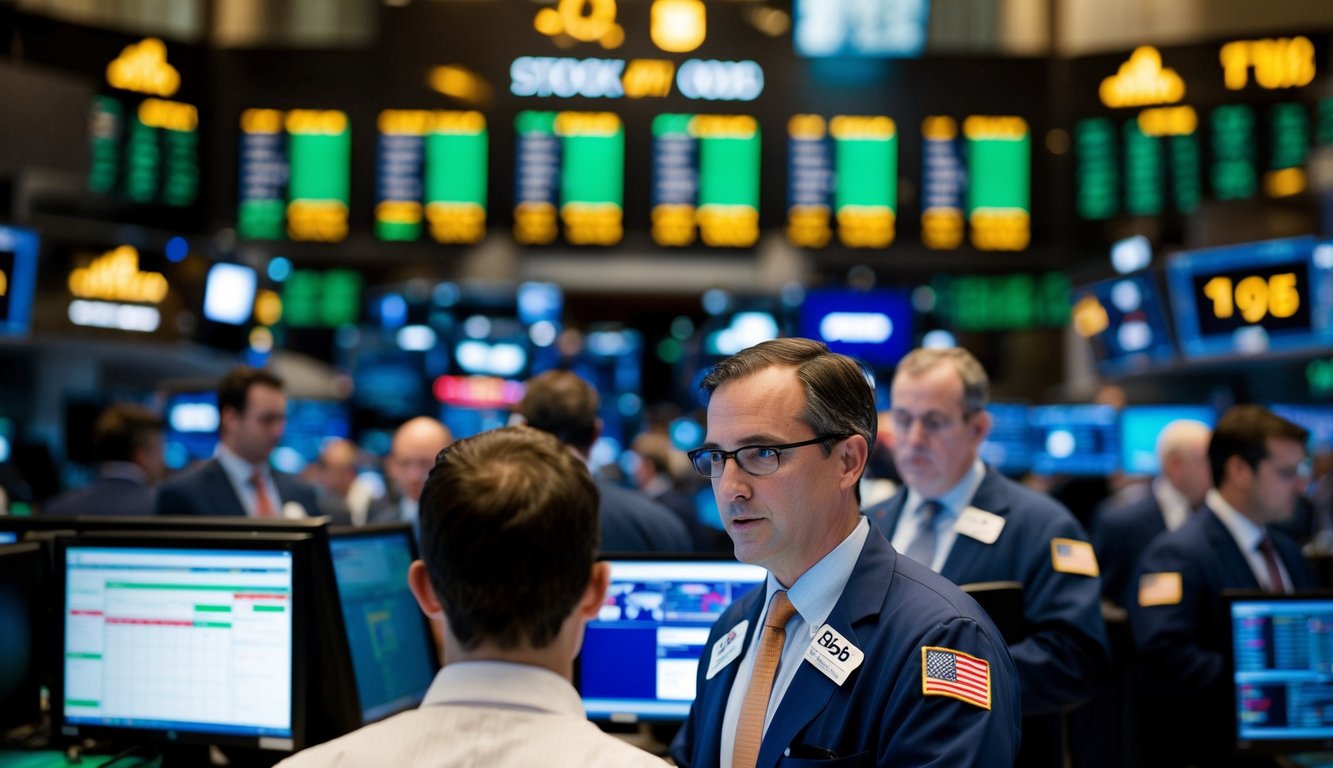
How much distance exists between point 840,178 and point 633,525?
812 centimetres

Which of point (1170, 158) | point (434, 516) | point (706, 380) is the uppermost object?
point (1170, 158)

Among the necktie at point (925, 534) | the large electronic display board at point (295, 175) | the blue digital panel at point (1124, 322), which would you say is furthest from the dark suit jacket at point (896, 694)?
the large electronic display board at point (295, 175)

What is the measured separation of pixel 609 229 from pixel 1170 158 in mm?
4546

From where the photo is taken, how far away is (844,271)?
12094mm

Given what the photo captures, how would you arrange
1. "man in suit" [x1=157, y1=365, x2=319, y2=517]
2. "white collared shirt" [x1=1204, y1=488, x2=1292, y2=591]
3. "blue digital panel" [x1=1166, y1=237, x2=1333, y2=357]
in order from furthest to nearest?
"blue digital panel" [x1=1166, y1=237, x2=1333, y2=357], "man in suit" [x1=157, y1=365, x2=319, y2=517], "white collared shirt" [x1=1204, y1=488, x2=1292, y2=591]

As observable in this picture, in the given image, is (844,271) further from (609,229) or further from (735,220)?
(609,229)

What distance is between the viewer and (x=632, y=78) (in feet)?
35.0

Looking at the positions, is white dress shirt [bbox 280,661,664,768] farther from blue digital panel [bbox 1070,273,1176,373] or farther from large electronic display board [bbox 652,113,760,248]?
large electronic display board [bbox 652,113,760,248]

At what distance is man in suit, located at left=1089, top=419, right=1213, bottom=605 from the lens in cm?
479

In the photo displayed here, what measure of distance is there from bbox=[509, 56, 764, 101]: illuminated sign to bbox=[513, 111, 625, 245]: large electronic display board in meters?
0.24

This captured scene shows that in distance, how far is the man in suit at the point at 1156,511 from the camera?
189 inches

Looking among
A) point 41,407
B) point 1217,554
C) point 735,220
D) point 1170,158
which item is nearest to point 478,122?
point 735,220

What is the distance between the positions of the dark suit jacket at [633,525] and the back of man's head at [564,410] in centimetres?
16

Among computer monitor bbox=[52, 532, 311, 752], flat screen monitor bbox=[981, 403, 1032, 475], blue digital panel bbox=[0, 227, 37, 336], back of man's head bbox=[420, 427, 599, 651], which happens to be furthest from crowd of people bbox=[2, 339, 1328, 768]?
flat screen monitor bbox=[981, 403, 1032, 475]
